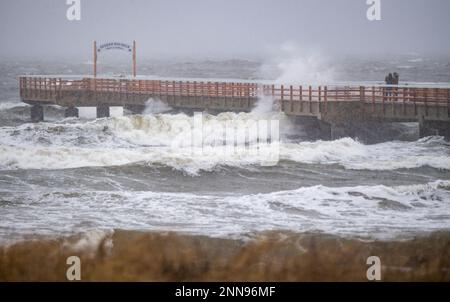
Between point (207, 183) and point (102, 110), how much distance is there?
12.0 meters

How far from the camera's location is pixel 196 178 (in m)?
15.0

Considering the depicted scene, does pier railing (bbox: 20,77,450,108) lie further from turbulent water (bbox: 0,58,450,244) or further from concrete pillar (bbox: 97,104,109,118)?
turbulent water (bbox: 0,58,450,244)

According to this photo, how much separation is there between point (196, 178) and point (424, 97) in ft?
24.4

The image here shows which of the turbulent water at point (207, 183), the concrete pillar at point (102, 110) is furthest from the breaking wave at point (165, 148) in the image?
the concrete pillar at point (102, 110)

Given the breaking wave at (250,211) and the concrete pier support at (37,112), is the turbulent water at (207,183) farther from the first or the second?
the concrete pier support at (37,112)

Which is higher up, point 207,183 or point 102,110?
point 102,110

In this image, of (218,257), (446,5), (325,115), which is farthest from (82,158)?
(446,5)

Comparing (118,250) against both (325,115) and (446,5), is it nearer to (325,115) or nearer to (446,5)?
(325,115)

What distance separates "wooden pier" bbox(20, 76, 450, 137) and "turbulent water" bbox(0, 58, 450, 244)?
583 millimetres

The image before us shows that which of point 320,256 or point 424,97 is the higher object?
point 424,97

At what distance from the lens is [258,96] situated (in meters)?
22.3

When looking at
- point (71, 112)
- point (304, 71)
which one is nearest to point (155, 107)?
point (71, 112)

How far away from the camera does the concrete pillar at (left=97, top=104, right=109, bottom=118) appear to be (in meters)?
25.6

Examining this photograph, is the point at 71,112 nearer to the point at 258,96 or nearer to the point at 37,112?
the point at 37,112
